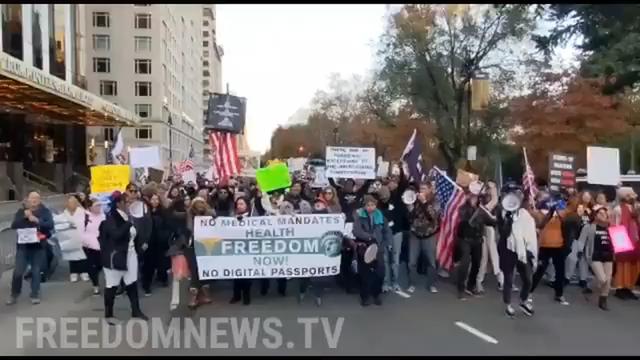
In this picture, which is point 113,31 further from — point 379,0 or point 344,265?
point 379,0

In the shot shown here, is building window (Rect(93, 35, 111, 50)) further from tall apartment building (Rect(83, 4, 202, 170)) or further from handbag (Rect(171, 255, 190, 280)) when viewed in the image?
handbag (Rect(171, 255, 190, 280))

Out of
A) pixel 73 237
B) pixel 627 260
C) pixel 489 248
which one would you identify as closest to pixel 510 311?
pixel 489 248

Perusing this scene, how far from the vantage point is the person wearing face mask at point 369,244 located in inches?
429

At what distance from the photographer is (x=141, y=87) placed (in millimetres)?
96750

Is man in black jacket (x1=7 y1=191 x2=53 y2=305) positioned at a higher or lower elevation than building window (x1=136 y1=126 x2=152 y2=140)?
lower

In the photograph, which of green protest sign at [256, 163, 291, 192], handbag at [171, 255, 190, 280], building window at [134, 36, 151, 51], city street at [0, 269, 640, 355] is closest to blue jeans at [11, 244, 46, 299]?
city street at [0, 269, 640, 355]

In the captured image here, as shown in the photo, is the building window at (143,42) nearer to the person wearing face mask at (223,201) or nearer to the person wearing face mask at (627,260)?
the person wearing face mask at (223,201)

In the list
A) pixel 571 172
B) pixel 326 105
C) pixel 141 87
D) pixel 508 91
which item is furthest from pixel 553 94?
pixel 141 87

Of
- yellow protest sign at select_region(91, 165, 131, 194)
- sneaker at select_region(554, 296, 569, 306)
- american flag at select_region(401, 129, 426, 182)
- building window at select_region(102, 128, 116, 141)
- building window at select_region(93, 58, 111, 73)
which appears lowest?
sneaker at select_region(554, 296, 569, 306)

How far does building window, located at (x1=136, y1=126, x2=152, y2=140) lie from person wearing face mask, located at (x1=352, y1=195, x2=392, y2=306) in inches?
3456

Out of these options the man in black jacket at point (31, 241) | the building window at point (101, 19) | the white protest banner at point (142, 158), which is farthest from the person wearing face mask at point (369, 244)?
the building window at point (101, 19)

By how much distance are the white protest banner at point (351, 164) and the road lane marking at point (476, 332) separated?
449cm

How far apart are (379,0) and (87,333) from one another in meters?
6.25

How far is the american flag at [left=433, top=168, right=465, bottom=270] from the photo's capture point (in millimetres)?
11719
